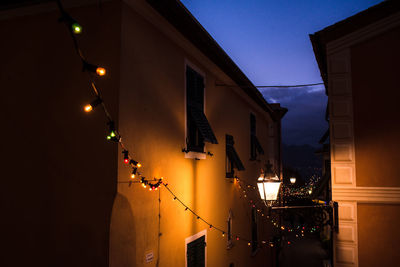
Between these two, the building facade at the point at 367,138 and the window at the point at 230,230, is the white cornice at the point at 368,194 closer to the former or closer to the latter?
the building facade at the point at 367,138

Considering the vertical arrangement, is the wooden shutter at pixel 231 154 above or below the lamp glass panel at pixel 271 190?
above

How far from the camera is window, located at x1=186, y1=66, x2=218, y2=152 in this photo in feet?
25.1

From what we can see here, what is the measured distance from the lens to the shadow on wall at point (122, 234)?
16.3 feet

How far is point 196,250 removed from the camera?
7867 millimetres

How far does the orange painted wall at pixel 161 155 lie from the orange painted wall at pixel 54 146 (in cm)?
28

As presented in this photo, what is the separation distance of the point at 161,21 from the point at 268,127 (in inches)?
553

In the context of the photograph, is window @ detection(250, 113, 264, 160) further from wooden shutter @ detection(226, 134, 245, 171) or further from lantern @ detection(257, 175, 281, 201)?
lantern @ detection(257, 175, 281, 201)

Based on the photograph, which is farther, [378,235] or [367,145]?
[367,145]

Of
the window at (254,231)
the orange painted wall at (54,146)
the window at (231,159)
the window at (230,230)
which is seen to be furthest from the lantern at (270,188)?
the window at (254,231)

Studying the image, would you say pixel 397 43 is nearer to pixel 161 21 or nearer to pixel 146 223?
pixel 161 21

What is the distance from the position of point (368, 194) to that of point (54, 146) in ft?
18.3

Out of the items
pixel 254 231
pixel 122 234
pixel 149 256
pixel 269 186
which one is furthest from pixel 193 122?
pixel 254 231

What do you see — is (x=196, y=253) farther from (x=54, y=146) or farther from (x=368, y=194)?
(x=54, y=146)

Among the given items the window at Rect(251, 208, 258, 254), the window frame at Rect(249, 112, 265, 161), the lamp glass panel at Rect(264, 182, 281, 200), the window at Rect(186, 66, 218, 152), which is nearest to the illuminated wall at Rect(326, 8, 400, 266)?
the lamp glass panel at Rect(264, 182, 281, 200)
